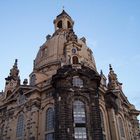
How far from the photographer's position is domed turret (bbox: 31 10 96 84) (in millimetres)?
43344

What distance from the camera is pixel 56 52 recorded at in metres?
49.8

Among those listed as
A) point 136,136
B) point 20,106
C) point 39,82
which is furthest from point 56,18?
point 136,136

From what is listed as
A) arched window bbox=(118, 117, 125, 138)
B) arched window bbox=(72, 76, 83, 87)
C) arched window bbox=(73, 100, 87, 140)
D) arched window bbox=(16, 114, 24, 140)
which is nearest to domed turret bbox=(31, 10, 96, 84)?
arched window bbox=(72, 76, 83, 87)

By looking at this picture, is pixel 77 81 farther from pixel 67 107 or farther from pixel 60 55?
pixel 60 55

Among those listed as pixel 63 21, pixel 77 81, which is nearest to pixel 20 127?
pixel 77 81

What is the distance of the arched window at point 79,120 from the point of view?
32281 mm

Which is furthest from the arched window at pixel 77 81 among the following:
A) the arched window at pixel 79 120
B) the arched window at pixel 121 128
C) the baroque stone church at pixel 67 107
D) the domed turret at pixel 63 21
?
the domed turret at pixel 63 21

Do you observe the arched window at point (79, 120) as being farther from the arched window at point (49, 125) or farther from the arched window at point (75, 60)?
the arched window at point (75, 60)

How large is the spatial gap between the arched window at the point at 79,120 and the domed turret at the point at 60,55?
8.50 meters

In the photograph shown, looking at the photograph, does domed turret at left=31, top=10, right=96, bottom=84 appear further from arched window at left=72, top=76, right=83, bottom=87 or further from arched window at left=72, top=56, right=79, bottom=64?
arched window at left=72, top=76, right=83, bottom=87

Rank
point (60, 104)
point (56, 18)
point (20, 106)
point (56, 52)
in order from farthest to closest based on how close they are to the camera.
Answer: point (56, 18) < point (56, 52) < point (20, 106) < point (60, 104)

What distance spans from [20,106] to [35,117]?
192 inches

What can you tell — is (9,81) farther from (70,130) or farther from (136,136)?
(136,136)

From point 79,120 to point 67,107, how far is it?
7.78ft
